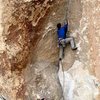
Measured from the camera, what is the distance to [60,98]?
8070 mm

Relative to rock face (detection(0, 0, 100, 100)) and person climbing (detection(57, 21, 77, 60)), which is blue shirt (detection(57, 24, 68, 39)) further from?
rock face (detection(0, 0, 100, 100))

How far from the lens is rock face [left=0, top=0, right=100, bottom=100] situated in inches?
303

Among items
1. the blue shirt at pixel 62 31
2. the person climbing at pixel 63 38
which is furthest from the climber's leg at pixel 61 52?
the blue shirt at pixel 62 31

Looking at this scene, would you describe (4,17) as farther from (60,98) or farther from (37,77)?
(60,98)

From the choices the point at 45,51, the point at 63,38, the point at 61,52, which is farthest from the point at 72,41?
the point at 45,51

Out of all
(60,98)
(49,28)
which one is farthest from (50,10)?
(60,98)

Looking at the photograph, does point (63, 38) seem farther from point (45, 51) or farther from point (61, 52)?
point (45, 51)

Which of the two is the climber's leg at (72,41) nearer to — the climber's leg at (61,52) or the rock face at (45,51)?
the rock face at (45,51)

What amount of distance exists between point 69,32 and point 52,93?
1.39 meters

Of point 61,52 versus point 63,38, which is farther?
point 61,52

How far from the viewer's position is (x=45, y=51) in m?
8.19

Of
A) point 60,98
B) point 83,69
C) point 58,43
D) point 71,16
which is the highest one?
point 71,16

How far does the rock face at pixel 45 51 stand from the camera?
7703 mm

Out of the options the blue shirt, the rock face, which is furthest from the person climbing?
the rock face
